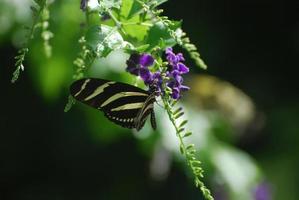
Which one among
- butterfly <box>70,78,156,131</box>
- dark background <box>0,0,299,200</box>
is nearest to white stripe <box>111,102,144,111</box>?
butterfly <box>70,78,156,131</box>

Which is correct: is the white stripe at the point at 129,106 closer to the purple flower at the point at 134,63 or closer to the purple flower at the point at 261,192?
the purple flower at the point at 134,63

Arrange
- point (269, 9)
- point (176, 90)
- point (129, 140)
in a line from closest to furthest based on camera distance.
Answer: point (176, 90) < point (129, 140) < point (269, 9)

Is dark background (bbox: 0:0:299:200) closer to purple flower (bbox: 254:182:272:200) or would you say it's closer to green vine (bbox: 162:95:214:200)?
purple flower (bbox: 254:182:272:200)

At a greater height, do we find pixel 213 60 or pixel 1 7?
pixel 1 7

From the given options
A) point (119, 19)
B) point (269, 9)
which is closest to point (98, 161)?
point (269, 9)

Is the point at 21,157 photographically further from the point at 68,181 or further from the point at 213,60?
the point at 213,60

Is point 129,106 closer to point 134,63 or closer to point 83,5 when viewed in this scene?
point 134,63
